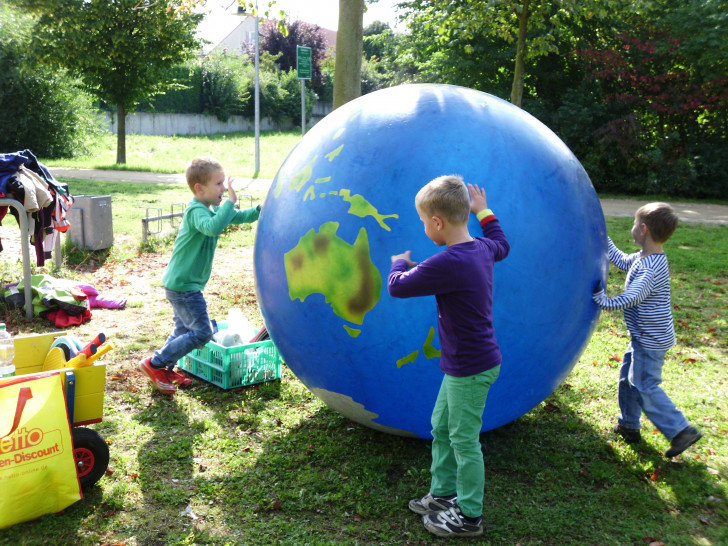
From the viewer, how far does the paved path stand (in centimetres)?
1620

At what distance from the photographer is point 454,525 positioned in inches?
130

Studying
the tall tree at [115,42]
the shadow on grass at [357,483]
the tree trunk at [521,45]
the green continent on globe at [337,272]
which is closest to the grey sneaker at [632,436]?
the shadow on grass at [357,483]

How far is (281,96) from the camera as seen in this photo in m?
48.0

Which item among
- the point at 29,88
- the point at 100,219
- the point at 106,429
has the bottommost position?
the point at 106,429

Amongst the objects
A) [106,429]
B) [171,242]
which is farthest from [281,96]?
[106,429]

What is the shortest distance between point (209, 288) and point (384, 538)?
17.6ft

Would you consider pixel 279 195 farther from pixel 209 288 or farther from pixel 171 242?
pixel 171 242

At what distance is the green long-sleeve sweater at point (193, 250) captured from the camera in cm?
468

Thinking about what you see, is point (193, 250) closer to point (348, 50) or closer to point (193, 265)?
point (193, 265)

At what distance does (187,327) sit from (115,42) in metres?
19.3

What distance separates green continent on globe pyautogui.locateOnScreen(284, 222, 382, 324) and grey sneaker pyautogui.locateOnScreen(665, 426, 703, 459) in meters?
2.31

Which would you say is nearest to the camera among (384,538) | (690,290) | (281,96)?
(384,538)

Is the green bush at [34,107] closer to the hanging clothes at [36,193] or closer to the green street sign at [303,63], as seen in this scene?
the green street sign at [303,63]

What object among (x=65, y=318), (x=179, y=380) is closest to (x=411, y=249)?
(x=179, y=380)
